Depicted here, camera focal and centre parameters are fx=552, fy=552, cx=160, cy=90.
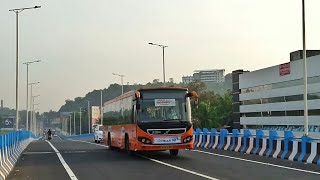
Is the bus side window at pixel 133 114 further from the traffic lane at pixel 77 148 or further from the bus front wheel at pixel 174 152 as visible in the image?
the traffic lane at pixel 77 148


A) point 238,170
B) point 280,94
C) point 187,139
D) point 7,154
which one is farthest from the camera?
point 280,94

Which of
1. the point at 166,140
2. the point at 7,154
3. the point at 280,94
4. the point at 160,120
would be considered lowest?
the point at 7,154

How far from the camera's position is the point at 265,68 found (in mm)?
74625

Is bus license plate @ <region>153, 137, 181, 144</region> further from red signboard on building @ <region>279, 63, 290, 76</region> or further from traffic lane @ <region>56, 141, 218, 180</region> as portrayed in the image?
red signboard on building @ <region>279, 63, 290, 76</region>

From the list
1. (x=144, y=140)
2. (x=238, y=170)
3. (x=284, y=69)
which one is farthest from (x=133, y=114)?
(x=284, y=69)

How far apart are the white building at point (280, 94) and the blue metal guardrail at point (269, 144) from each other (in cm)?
2940

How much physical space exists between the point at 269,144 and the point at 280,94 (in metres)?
A: 47.5

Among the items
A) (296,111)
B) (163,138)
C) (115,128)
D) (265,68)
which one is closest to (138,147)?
(163,138)

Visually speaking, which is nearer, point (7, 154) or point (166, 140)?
point (7, 154)

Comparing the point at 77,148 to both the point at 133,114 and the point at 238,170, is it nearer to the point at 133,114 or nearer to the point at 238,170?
the point at 133,114

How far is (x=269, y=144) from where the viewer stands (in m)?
23.4

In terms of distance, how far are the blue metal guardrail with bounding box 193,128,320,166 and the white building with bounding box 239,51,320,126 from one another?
96.4 ft

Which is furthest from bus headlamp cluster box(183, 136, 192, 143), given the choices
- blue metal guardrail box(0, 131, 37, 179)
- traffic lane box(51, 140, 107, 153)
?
traffic lane box(51, 140, 107, 153)

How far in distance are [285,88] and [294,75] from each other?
3440 millimetres
